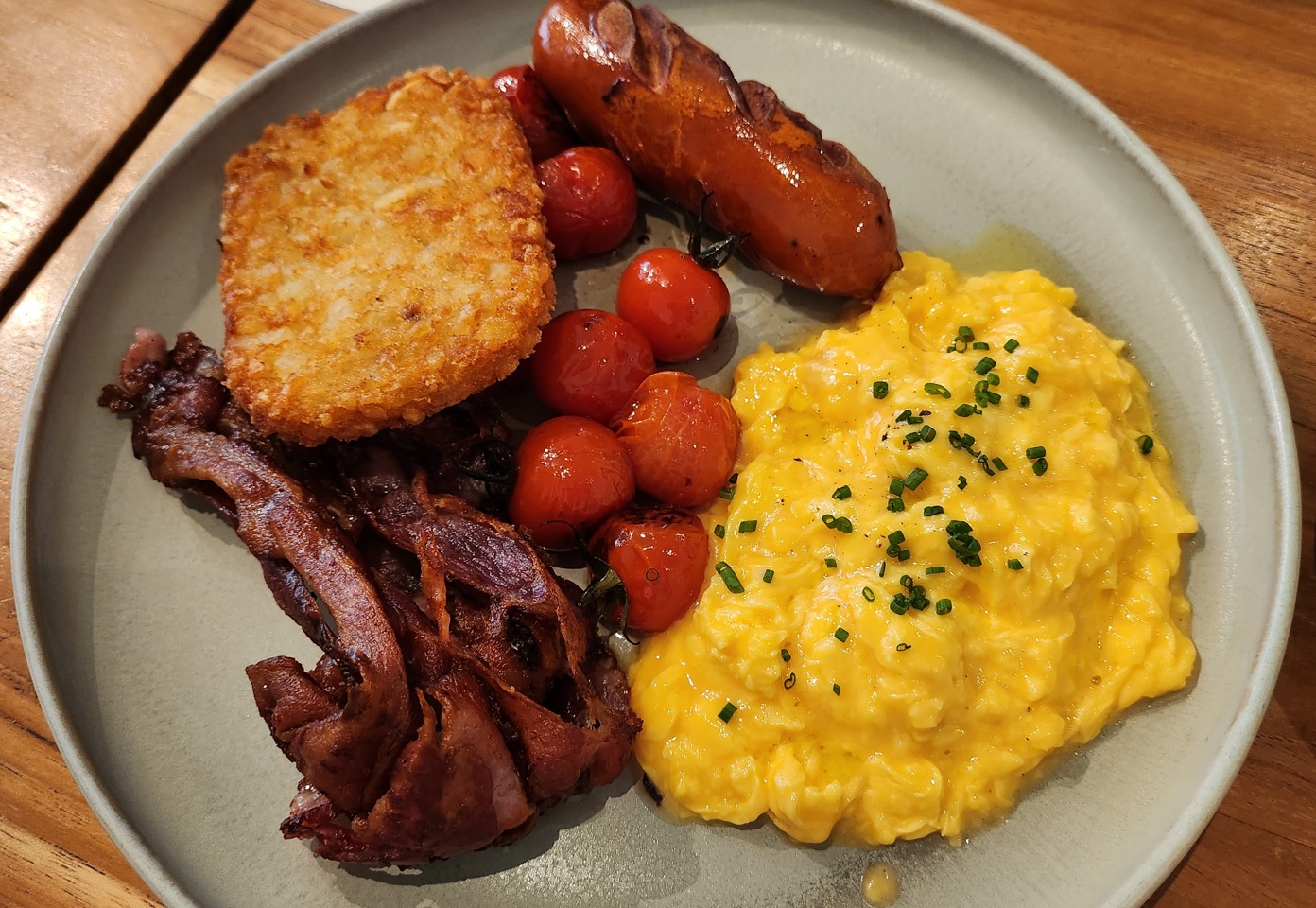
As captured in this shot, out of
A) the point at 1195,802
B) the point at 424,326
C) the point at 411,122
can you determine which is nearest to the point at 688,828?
the point at 1195,802

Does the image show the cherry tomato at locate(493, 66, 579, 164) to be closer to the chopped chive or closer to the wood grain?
the wood grain

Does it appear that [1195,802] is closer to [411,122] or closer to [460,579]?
[460,579]

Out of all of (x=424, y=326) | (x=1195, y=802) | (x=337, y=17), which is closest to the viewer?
(x=1195, y=802)

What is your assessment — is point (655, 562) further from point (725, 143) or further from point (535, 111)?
point (535, 111)

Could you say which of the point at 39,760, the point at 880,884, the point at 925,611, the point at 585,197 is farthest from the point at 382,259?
the point at 880,884

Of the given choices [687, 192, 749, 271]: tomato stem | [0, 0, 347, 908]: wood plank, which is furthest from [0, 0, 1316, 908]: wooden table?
[687, 192, 749, 271]: tomato stem

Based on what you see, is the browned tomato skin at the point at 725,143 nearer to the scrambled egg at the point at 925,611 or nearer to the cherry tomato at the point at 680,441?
the scrambled egg at the point at 925,611

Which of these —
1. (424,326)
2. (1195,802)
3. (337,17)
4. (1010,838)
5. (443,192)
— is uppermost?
(337,17)
